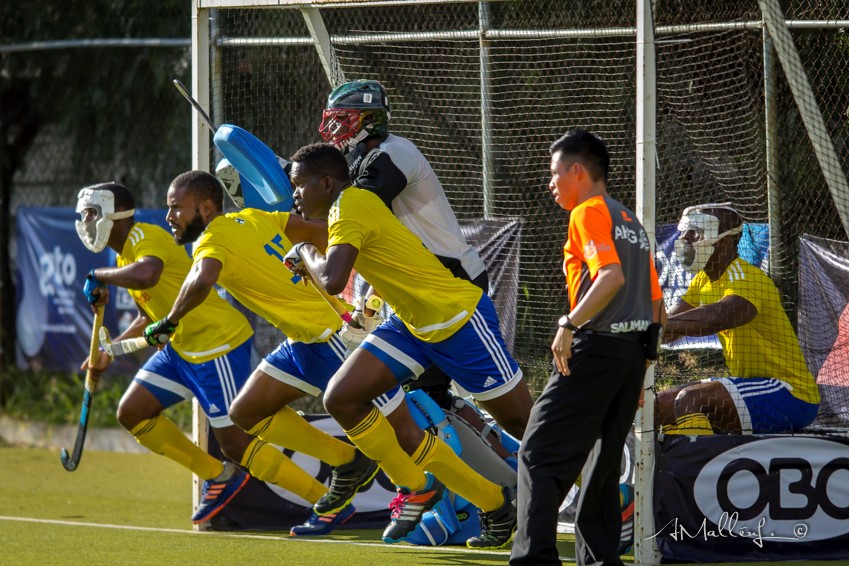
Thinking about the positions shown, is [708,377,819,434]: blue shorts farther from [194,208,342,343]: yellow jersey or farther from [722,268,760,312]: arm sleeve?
[194,208,342,343]: yellow jersey

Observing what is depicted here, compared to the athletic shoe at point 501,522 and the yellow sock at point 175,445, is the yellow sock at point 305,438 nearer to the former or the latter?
the yellow sock at point 175,445

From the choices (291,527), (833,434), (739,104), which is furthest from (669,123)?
(291,527)

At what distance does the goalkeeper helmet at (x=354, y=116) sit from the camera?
21.1ft

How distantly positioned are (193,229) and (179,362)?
2.61 feet

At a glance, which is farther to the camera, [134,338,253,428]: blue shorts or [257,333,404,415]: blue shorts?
[134,338,253,428]: blue shorts

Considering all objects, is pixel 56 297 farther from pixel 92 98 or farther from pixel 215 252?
pixel 215 252

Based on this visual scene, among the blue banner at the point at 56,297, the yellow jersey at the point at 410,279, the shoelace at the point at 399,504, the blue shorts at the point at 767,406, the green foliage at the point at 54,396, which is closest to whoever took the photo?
the yellow jersey at the point at 410,279

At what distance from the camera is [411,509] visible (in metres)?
6.37

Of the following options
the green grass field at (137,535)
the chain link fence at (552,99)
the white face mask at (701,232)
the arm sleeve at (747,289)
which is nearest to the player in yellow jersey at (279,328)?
the green grass field at (137,535)

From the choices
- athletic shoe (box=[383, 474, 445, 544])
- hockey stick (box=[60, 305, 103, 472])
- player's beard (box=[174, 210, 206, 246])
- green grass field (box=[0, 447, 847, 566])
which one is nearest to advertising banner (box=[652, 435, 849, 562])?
green grass field (box=[0, 447, 847, 566])

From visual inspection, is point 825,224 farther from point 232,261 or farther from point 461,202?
point 232,261

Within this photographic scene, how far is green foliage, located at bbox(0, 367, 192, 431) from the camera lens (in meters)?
11.7

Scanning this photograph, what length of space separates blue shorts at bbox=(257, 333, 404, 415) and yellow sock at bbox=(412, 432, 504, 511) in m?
0.85

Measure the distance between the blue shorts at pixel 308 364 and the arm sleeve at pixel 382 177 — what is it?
1076 millimetres
